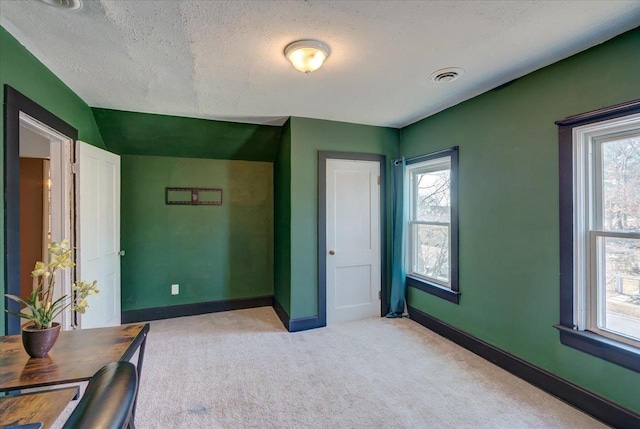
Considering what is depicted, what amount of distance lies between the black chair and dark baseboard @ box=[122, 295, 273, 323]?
352 cm

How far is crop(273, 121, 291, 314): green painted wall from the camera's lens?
11.2ft

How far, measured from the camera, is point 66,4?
1.48m

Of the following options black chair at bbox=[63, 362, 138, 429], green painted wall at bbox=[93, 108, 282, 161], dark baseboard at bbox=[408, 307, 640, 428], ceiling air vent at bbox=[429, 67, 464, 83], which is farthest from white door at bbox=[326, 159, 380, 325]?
black chair at bbox=[63, 362, 138, 429]

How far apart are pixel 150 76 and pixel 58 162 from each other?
3.65ft

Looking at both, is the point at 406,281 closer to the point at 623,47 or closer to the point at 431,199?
the point at 431,199

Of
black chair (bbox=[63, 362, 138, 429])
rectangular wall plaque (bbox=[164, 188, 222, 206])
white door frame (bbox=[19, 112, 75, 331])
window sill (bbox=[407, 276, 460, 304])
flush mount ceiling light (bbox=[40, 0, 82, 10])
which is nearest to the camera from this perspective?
black chair (bbox=[63, 362, 138, 429])

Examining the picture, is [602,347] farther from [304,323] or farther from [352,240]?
[304,323]

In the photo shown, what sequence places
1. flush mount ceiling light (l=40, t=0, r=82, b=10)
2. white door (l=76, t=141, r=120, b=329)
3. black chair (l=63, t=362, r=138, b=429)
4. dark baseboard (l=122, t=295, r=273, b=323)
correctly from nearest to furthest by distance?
black chair (l=63, t=362, r=138, b=429) → flush mount ceiling light (l=40, t=0, r=82, b=10) → white door (l=76, t=141, r=120, b=329) → dark baseboard (l=122, t=295, r=273, b=323)

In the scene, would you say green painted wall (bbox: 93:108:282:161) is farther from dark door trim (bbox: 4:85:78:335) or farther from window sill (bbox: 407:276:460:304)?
window sill (bbox: 407:276:460:304)

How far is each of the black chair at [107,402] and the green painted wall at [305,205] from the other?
2.71 metres

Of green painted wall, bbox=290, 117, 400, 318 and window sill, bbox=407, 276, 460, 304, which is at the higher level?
green painted wall, bbox=290, 117, 400, 318

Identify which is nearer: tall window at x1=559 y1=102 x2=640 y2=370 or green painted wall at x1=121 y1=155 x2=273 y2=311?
tall window at x1=559 y1=102 x2=640 y2=370

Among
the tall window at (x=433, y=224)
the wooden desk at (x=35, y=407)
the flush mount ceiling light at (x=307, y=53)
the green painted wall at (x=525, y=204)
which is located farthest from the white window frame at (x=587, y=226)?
the wooden desk at (x=35, y=407)

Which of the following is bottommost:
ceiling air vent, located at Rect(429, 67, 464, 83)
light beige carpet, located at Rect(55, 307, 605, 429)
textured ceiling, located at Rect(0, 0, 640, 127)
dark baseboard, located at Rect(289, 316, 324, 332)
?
light beige carpet, located at Rect(55, 307, 605, 429)
